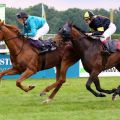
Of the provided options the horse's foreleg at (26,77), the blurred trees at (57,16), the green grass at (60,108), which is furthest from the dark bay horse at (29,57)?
the blurred trees at (57,16)

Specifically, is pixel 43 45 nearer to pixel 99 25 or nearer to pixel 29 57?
pixel 29 57

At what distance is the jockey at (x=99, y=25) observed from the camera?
12555 mm

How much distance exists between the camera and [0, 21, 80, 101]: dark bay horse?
1259 cm

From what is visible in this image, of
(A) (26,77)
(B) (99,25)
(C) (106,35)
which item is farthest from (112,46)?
(A) (26,77)

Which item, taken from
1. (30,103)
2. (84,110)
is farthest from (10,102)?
(84,110)

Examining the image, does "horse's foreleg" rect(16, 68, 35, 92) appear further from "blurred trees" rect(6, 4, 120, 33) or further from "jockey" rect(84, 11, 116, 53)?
"blurred trees" rect(6, 4, 120, 33)

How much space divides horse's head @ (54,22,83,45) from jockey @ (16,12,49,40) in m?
1.03

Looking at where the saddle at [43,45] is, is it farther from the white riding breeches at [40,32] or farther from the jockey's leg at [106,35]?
the jockey's leg at [106,35]

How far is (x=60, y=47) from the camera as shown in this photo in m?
13.3

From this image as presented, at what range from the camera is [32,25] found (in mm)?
12922

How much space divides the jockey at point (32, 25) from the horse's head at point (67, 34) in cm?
103

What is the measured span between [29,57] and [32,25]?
2.69 feet

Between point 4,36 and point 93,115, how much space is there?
376 cm

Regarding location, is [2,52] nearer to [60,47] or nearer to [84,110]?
[60,47]
